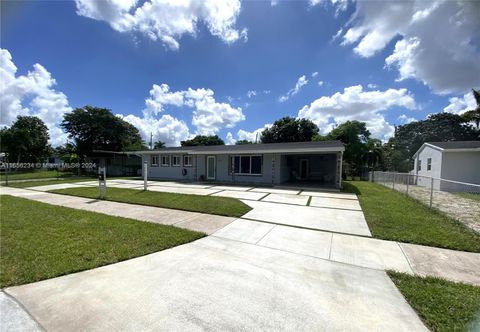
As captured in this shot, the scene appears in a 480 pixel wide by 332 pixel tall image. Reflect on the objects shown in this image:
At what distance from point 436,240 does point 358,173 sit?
24.7 m

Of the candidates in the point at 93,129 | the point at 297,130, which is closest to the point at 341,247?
the point at 93,129

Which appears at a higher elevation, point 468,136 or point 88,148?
point 468,136

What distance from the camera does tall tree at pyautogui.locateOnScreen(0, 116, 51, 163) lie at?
30.3 metres

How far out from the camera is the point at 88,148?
2772 cm

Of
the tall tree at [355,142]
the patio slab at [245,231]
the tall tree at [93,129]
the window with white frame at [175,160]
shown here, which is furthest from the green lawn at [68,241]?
the tall tree at [355,142]

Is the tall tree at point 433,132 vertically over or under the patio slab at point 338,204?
over

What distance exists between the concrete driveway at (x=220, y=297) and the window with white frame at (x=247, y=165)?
39.8 feet

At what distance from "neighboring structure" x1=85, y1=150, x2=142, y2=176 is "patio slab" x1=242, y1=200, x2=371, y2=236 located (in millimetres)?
21571

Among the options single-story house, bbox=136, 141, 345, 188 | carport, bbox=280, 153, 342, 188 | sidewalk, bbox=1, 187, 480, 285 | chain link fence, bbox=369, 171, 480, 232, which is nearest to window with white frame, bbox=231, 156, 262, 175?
single-story house, bbox=136, 141, 345, 188

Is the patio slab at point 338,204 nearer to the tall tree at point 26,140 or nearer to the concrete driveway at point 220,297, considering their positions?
the concrete driveway at point 220,297

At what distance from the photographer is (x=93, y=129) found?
27781 mm

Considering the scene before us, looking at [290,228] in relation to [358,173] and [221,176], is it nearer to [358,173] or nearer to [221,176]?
[221,176]

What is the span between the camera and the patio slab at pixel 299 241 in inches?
162

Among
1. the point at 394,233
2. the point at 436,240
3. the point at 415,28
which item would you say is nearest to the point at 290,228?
the point at 394,233
